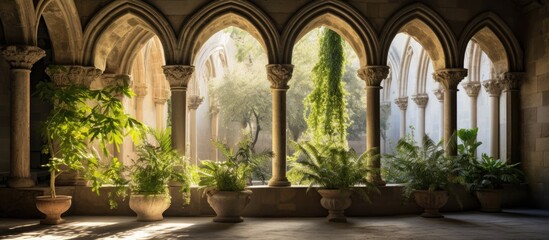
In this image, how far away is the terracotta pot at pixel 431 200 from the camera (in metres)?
11.4

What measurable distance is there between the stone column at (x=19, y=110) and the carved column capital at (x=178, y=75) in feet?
7.67

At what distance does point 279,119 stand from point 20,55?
4.77 metres

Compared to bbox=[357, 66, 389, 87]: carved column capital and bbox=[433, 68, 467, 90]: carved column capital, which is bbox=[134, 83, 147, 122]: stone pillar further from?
bbox=[433, 68, 467, 90]: carved column capital

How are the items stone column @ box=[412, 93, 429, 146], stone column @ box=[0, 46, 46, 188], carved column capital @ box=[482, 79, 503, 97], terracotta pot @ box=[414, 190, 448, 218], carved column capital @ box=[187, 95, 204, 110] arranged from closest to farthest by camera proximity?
stone column @ box=[0, 46, 46, 188], terracotta pot @ box=[414, 190, 448, 218], carved column capital @ box=[482, 79, 503, 97], carved column capital @ box=[187, 95, 204, 110], stone column @ box=[412, 93, 429, 146]

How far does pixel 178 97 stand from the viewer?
12.1 m

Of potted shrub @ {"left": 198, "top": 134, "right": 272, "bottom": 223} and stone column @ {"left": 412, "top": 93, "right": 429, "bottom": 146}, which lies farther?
stone column @ {"left": 412, "top": 93, "right": 429, "bottom": 146}

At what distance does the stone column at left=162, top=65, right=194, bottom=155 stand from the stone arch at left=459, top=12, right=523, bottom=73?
5.53 m

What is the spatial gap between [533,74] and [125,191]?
839 cm

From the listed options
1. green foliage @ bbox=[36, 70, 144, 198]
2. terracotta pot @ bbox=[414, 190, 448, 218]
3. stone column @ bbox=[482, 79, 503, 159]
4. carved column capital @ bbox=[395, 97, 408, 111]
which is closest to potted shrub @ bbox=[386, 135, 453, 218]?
terracotta pot @ bbox=[414, 190, 448, 218]

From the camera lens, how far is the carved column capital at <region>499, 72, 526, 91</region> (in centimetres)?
1312

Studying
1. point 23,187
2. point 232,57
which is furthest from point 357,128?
point 23,187

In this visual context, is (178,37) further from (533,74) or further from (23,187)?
(533,74)

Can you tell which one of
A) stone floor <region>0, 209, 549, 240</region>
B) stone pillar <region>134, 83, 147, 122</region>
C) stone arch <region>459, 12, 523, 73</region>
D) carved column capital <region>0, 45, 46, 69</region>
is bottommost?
stone floor <region>0, 209, 549, 240</region>

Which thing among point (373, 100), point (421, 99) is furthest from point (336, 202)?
point (421, 99)
